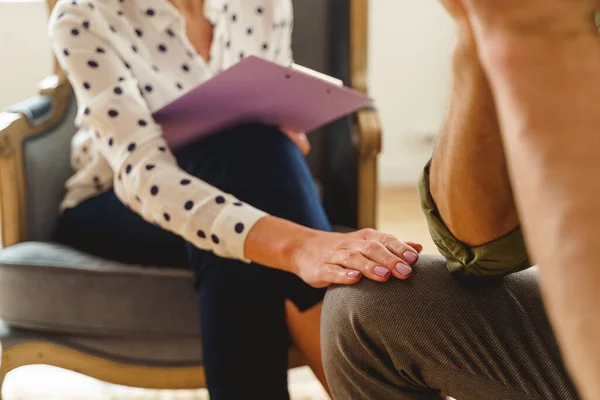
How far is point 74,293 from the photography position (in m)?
1.04

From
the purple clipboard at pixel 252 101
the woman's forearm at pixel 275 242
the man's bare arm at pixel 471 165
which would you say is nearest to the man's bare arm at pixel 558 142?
the man's bare arm at pixel 471 165

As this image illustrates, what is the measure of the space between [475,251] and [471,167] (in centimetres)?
9

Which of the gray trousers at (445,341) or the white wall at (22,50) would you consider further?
the white wall at (22,50)

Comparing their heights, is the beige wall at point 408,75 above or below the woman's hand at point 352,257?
below

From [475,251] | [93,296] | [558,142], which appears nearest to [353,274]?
[475,251]

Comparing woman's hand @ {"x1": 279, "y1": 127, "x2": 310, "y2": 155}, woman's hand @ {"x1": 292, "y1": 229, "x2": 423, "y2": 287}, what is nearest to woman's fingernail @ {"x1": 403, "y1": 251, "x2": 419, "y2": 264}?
woman's hand @ {"x1": 292, "y1": 229, "x2": 423, "y2": 287}

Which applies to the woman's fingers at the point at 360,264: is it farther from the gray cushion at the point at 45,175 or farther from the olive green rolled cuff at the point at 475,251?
the gray cushion at the point at 45,175

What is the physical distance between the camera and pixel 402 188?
9.06ft

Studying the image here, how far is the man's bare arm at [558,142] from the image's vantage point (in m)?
0.29

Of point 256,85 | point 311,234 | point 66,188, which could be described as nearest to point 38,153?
point 66,188

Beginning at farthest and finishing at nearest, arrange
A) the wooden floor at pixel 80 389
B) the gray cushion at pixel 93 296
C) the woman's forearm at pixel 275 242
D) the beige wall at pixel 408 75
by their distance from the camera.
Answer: the beige wall at pixel 408 75
the wooden floor at pixel 80 389
the gray cushion at pixel 93 296
the woman's forearm at pixel 275 242

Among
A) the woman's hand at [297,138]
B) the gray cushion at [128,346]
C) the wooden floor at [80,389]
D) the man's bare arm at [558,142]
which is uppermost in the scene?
the man's bare arm at [558,142]

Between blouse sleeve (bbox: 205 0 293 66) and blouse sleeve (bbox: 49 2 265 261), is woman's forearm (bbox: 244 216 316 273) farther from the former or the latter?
blouse sleeve (bbox: 205 0 293 66)

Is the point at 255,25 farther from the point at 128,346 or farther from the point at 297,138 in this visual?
the point at 128,346
